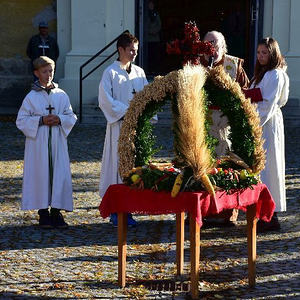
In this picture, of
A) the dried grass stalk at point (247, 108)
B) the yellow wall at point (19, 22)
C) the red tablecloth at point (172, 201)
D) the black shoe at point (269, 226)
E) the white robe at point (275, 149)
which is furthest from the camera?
the yellow wall at point (19, 22)

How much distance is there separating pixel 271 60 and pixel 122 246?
2.76 m

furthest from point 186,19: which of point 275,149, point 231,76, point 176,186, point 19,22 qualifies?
point 176,186

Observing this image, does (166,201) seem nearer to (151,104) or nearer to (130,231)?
(151,104)

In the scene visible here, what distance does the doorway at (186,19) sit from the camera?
747 inches

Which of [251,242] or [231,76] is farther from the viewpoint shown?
[231,76]

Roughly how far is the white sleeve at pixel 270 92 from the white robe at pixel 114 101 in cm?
128

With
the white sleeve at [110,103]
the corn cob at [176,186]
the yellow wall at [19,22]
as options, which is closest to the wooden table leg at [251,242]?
the corn cob at [176,186]

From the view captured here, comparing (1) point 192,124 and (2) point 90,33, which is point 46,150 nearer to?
(1) point 192,124

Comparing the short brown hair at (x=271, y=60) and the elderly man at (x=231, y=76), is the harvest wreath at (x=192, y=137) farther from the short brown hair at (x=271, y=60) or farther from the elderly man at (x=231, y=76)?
the short brown hair at (x=271, y=60)

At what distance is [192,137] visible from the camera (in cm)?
578

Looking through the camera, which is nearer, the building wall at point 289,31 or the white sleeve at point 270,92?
the white sleeve at point 270,92

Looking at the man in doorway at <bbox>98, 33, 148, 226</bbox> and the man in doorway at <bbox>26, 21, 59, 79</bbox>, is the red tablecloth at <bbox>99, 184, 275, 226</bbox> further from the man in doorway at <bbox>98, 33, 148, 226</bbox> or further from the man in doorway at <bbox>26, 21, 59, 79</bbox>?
the man in doorway at <bbox>26, 21, 59, 79</bbox>

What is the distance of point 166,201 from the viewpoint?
19.1ft

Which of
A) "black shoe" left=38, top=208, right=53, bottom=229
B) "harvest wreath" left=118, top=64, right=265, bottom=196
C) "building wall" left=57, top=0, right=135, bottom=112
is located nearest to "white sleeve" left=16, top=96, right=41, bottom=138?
"black shoe" left=38, top=208, right=53, bottom=229
